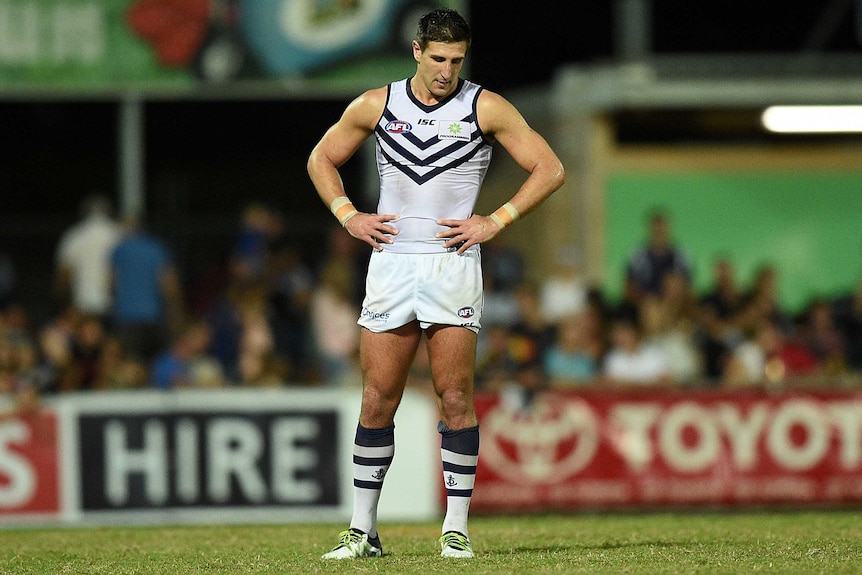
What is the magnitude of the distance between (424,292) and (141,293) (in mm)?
8940

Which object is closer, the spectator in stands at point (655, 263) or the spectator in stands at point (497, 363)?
the spectator in stands at point (497, 363)

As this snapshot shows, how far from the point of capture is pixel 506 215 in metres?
7.66

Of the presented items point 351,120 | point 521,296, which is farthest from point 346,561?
point 521,296

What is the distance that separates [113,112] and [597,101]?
11.9m

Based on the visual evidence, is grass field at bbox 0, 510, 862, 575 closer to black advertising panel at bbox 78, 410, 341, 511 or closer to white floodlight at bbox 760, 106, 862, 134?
black advertising panel at bbox 78, 410, 341, 511

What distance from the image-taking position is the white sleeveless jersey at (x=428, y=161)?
7.61 meters

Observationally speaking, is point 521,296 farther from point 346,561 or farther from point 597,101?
point 346,561

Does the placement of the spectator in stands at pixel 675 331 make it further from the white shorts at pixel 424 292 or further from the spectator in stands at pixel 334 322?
the white shorts at pixel 424 292

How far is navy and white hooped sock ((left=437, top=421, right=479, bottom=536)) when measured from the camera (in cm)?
767

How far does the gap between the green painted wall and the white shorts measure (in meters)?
12.5

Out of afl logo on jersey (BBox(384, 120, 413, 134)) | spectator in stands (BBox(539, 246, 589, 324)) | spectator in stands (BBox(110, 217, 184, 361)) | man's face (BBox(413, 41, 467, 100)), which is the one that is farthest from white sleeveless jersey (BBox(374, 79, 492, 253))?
spectator in stands (BBox(110, 217, 184, 361))

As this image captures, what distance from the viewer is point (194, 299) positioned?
1900 cm

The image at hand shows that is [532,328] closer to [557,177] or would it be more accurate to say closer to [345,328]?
[345,328]

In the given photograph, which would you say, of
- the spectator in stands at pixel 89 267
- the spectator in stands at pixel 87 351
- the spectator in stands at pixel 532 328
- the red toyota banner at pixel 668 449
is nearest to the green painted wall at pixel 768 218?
the spectator in stands at pixel 532 328
